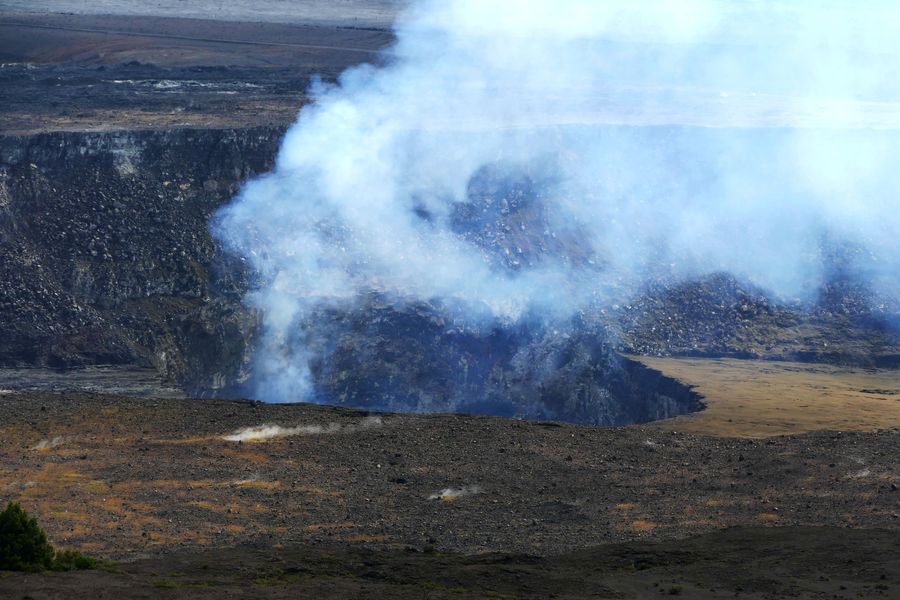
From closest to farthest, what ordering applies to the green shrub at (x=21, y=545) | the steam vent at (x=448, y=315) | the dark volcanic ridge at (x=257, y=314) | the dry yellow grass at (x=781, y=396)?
the green shrub at (x=21, y=545) → the steam vent at (x=448, y=315) → the dry yellow grass at (x=781, y=396) → the dark volcanic ridge at (x=257, y=314)

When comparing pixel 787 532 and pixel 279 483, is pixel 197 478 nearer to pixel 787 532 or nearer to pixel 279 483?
pixel 279 483

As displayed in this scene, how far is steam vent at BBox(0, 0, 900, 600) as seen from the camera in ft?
117

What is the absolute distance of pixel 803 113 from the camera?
83.9 m

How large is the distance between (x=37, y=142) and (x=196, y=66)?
23.9m

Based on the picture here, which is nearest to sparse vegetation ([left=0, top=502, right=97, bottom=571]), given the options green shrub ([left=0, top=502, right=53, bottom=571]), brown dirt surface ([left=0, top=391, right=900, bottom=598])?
green shrub ([left=0, top=502, right=53, bottom=571])

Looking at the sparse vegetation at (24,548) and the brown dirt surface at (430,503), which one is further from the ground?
the sparse vegetation at (24,548)

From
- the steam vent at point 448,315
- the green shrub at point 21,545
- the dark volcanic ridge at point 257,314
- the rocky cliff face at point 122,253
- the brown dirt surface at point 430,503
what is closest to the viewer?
the green shrub at point 21,545

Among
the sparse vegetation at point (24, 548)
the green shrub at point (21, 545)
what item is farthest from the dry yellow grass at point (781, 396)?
the green shrub at point (21, 545)

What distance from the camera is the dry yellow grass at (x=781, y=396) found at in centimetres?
4797

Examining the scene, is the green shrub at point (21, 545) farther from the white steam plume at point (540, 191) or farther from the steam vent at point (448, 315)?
the white steam plume at point (540, 191)

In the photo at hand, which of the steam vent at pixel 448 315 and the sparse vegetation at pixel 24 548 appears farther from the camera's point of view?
the steam vent at pixel 448 315

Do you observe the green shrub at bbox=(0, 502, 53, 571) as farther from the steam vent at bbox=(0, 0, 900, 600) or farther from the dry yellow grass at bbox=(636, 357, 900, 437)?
the dry yellow grass at bbox=(636, 357, 900, 437)

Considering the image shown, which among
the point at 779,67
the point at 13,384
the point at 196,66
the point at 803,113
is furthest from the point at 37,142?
the point at 779,67

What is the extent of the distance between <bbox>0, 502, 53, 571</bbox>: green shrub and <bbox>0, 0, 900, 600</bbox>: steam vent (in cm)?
7
